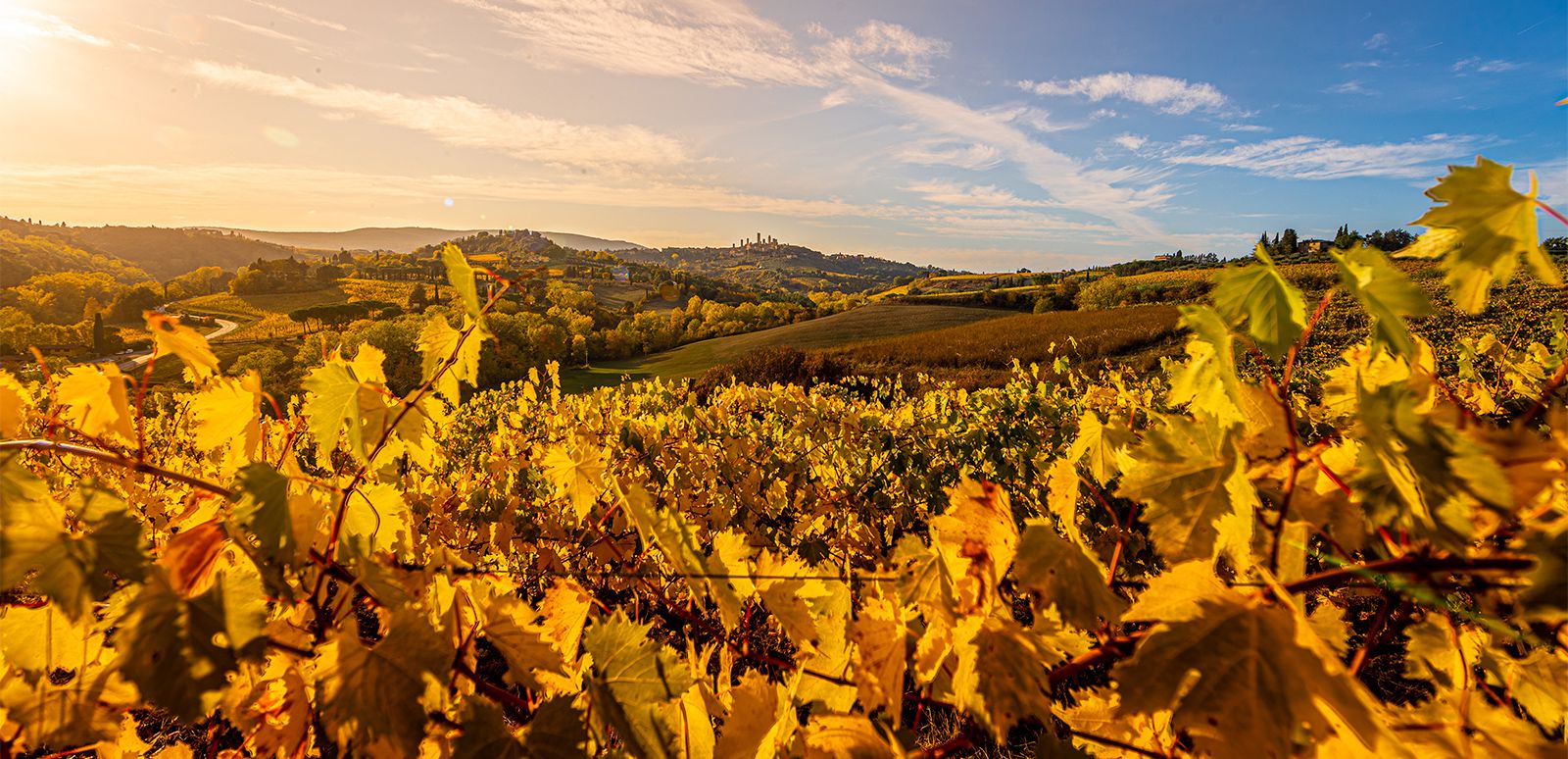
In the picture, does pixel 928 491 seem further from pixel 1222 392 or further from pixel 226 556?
pixel 226 556

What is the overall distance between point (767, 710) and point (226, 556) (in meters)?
1.18

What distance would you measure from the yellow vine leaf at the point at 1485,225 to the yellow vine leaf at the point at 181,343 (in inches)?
68.4

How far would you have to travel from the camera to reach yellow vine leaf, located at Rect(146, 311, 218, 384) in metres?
0.96

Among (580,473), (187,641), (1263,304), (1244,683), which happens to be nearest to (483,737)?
(187,641)

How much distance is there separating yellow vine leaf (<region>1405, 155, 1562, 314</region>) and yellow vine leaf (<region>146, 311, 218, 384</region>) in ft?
5.70

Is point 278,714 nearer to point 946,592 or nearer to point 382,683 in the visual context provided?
point 382,683

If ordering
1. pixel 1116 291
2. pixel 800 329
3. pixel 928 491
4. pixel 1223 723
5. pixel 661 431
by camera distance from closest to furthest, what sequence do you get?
pixel 1223 723
pixel 928 491
pixel 661 431
pixel 800 329
pixel 1116 291

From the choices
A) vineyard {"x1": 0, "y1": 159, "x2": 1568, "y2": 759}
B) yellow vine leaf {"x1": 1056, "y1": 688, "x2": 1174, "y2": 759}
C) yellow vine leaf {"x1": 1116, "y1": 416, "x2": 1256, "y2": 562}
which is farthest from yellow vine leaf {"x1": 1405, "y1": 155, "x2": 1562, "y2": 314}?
yellow vine leaf {"x1": 1056, "y1": 688, "x2": 1174, "y2": 759}

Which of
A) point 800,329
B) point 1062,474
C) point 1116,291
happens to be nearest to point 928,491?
point 1062,474

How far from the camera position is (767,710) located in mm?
1068

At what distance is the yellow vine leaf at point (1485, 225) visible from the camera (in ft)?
2.48

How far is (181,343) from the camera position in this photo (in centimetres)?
100

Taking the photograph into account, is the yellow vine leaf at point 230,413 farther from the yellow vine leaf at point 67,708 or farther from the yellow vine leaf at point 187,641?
the yellow vine leaf at point 187,641

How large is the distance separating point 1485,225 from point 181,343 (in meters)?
1.86
